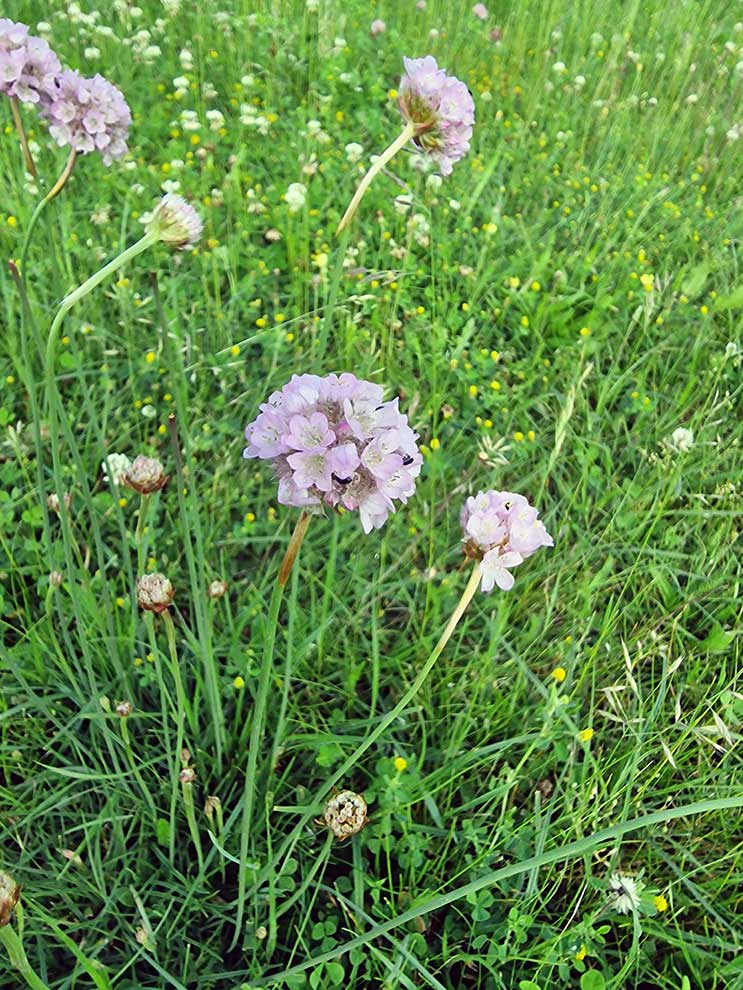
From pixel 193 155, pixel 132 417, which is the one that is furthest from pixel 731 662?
pixel 193 155

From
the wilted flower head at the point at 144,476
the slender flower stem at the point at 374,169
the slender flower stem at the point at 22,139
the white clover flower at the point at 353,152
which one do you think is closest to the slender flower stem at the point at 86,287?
the wilted flower head at the point at 144,476

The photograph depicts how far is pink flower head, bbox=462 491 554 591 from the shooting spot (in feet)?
3.26

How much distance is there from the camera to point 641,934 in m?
1.33

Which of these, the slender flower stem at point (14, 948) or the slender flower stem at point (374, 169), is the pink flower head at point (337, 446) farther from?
the slender flower stem at point (14, 948)

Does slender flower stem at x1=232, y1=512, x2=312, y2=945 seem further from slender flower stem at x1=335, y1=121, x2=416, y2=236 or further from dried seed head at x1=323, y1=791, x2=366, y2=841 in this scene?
slender flower stem at x1=335, y1=121, x2=416, y2=236

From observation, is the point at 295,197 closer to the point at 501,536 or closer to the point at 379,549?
the point at 379,549

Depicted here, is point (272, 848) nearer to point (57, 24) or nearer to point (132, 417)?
point (132, 417)

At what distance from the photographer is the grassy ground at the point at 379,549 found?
1.27 meters

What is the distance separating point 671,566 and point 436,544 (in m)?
0.53

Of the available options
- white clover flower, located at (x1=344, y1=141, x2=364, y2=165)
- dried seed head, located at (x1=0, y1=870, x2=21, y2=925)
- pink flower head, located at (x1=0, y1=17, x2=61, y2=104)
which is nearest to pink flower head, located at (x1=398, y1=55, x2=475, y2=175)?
pink flower head, located at (x1=0, y1=17, x2=61, y2=104)

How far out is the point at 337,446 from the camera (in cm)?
85

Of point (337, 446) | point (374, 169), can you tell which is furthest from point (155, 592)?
point (374, 169)

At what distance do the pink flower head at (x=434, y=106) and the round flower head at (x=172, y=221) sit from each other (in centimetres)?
42

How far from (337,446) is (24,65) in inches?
39.2
